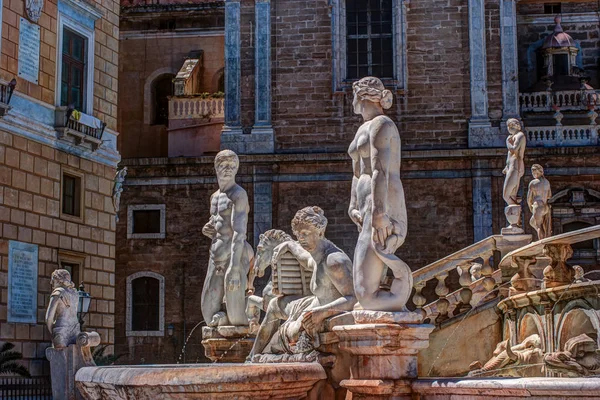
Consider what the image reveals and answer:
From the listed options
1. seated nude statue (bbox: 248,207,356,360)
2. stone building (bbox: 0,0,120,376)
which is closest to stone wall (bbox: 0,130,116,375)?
stone building (bbox: 0,0,120,376)

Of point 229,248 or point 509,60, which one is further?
point 509,60

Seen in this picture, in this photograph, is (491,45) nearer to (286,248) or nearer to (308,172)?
(308,172)

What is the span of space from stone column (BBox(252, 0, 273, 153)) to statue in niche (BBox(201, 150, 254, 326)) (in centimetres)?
1380

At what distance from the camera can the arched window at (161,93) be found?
3225 centimetres

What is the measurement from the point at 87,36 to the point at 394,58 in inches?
325

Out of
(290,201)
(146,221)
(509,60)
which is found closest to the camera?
(290,201)

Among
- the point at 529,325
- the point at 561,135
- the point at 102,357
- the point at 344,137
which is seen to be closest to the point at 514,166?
the point at 529,325

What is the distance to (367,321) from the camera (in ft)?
25.7

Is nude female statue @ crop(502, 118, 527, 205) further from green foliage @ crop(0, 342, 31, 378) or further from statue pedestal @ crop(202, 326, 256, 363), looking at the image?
green foliage @ crop(0, 342, 31, 378)

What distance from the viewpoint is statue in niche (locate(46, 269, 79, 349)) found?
13930 millimetres

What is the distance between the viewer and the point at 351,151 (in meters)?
8.57

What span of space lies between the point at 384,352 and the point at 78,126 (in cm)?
1464

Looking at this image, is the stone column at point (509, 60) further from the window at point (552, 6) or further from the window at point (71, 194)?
the window at point (71, 194)

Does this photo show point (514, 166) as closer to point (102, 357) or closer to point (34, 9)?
point (102, 357)
